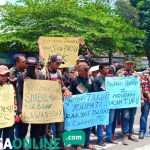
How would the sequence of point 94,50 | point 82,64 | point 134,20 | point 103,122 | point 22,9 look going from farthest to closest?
point 134,20
point 94,50
point 22,9
point 103,122
point 82,64

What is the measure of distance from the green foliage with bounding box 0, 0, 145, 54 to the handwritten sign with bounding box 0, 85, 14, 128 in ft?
44.5

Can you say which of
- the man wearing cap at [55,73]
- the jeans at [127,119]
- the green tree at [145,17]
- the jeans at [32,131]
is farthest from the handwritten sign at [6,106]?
the green tree at [145,17]

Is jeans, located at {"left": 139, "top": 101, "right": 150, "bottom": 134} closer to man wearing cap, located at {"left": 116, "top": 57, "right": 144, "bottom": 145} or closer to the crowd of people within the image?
the crowd of people

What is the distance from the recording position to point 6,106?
182 inches

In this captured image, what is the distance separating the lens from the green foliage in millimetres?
19062

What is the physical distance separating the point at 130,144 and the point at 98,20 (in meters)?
15.4

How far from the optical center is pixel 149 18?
116 feet

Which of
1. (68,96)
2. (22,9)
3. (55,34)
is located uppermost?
(22,9)

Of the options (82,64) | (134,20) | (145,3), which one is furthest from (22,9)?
(145,3)

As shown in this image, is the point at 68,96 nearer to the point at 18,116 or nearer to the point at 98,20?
the point at 18,116

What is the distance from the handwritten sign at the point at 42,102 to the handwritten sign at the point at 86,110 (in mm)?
231

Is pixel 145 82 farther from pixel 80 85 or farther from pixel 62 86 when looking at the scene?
pixel 62 86

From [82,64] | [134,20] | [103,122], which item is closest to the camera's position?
[82,64]

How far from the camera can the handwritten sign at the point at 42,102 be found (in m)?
4.87
